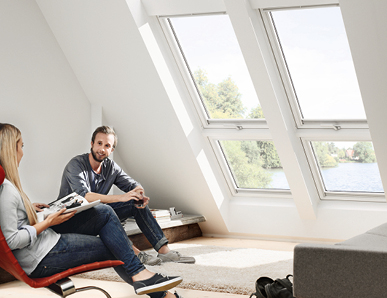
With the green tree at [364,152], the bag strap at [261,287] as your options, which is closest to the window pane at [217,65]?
the green tree at [364,152]

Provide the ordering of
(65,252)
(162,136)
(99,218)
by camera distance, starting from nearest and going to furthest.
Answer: (65,252) < (99,218) < (162,136)

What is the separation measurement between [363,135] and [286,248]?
1272 mm

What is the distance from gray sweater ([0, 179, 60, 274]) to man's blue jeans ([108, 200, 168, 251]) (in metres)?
1.23

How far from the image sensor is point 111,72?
4039mm

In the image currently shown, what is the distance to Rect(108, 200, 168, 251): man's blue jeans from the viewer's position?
3194 mm

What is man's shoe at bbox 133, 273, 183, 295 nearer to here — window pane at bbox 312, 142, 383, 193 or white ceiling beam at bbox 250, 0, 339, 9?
white ceiling beam at bbox 250, 0, 339, 9

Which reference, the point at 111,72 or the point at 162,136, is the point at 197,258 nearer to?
the point at 162,136

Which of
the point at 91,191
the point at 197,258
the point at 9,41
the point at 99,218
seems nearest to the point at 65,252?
the point at 99,218

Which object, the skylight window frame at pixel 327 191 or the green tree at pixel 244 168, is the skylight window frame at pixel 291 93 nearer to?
the skylight window frame at pixel 327 191

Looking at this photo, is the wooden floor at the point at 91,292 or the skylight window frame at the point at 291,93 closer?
the wooden floor at the point at 91,292

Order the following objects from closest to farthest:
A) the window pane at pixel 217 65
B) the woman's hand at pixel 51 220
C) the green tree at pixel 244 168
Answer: the woman's hand at pixel 51 220
the window pane at pixel 217 65
the green tree at pixel 244 168

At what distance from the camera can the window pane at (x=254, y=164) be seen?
436 cm

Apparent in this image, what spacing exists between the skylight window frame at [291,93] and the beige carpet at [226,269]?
1.19 meters

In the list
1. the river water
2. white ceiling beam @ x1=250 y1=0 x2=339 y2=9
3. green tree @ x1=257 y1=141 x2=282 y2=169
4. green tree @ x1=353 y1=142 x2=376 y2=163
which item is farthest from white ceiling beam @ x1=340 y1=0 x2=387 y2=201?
green tree @ x1=257 y1=141 x2=282 y2=169
